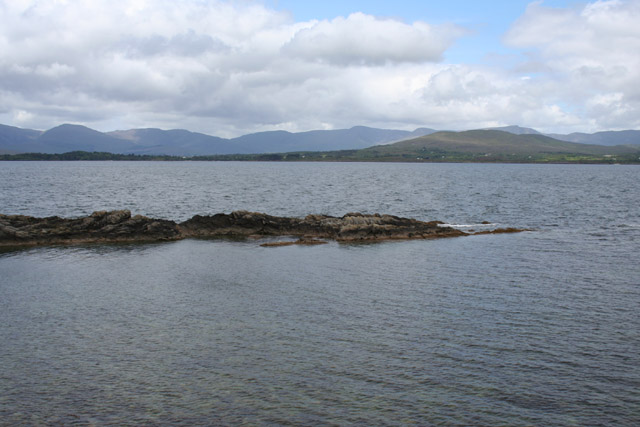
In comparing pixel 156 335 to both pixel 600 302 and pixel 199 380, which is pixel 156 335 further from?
pixel 600 302

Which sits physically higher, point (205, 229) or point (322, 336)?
point (205, 229)

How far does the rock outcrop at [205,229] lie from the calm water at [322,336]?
4976 mm

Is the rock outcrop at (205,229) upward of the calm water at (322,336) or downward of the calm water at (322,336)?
upward

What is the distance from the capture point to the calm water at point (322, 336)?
14625 millimetres

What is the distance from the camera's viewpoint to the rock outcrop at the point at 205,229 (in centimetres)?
4438

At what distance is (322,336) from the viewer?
20.2 m

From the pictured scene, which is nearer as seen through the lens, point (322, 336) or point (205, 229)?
point (322, 336)

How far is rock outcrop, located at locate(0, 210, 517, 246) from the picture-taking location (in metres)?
44.4

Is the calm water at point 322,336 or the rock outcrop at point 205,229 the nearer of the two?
the calm water at point 322,336

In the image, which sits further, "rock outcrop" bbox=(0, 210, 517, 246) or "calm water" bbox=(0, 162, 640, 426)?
"rock outcrop" bbox=(0, 210, 517, 246)

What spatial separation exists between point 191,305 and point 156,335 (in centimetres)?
422

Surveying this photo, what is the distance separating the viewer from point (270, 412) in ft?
46.8

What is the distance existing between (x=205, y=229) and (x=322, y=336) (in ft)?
105

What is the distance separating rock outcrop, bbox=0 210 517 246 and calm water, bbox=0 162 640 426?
16.3 feet
